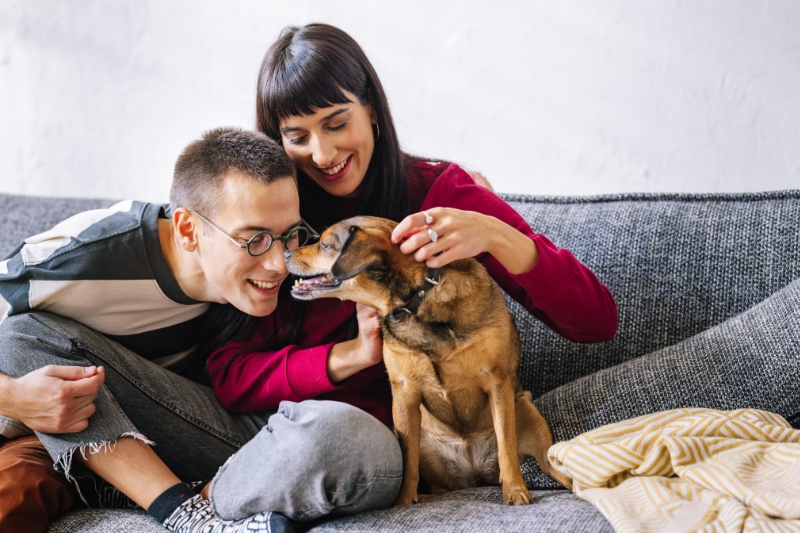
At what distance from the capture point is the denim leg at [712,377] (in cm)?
147

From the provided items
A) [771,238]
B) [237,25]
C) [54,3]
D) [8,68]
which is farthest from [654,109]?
[8,68]

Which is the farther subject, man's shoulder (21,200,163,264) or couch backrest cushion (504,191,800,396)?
couch backrest cushion (504,191,800,396)

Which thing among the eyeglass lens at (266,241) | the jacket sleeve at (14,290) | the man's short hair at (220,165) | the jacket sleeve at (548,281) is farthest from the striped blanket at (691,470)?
the jacket sleeve at (14,290)

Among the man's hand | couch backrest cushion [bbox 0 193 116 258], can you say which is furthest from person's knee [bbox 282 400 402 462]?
couch backrest cushion [bbox 0 193 116 258]

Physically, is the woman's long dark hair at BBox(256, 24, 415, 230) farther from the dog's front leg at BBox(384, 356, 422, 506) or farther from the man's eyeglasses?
the dog's front leg at BBox(384, 356, 422, 506)

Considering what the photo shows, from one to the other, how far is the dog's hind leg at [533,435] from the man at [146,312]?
0.59 meters

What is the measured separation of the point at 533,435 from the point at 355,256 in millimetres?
587

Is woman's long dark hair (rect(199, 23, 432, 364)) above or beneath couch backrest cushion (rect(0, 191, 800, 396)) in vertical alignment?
above

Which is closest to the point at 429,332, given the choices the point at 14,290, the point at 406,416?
the point at 406,416

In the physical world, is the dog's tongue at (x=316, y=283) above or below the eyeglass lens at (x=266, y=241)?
below

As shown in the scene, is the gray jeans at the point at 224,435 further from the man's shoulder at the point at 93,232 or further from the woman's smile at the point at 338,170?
the woman's smile at the point at 338,170

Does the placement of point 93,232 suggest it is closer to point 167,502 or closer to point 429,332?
point 167,502

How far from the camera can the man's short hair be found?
1.54m

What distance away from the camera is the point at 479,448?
1614 millimetres
